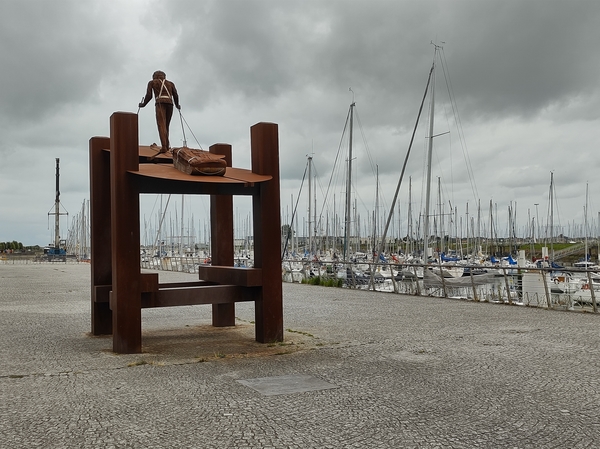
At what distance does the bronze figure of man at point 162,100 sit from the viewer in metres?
11.4

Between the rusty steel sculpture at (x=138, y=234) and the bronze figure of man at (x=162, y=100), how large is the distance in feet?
1.41

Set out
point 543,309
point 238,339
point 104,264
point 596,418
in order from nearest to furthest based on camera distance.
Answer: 1. point 596,418
2. point 238,339
3. point 104,264
4. point 543,309

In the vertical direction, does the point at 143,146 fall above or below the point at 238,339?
above

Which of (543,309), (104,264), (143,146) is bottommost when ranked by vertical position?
(543,309)

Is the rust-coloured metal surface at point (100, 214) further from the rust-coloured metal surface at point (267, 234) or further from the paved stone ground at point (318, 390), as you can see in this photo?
the rust-coloured metal surface at point (267, 234)

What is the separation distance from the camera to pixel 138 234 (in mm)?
9953

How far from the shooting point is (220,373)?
811cm

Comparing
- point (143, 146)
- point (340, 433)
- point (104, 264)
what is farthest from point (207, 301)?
point (340, 433)

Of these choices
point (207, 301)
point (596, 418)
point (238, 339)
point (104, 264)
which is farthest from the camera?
point (104, 264)

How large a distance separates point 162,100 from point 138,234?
2819 millimetres

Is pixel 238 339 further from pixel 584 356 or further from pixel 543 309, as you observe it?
pixel 543 309

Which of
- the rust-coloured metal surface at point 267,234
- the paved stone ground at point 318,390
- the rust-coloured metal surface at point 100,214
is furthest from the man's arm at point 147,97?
the paved stone ground at point 318,390

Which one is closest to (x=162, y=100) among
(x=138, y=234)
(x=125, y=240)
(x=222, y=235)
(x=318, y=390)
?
(x=138, y=234)

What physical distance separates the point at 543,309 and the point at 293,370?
9.45 metres
